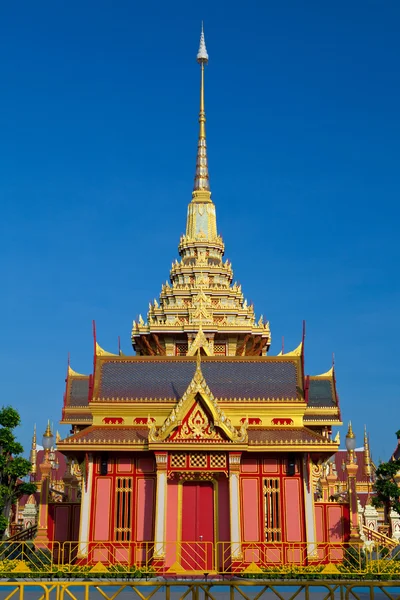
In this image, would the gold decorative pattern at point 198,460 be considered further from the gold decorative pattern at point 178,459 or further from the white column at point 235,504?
the white column at point 235,504

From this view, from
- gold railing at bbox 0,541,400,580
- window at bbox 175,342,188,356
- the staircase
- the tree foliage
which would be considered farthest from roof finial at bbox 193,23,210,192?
gold railing at bbox 0,541,400,580

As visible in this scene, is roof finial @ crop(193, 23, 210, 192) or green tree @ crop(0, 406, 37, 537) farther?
roof finial @ crop(193, 23, 210, 192)

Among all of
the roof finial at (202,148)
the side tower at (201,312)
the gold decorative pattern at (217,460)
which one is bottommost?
the gold decorative pattern at (217,460)

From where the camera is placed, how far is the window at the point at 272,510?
2678cm

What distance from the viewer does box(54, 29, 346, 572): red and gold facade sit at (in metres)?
26.5

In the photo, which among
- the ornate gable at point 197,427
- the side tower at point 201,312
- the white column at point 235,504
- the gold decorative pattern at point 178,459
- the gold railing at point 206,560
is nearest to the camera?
the gold railing at point 206,560

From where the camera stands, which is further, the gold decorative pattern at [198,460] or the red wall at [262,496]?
the gold decorative pattern at [198,460]

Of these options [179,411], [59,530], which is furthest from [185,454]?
[59,530]

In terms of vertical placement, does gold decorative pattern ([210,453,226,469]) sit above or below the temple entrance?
above

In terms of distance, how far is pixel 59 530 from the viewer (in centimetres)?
2955

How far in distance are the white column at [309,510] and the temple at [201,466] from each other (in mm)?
37

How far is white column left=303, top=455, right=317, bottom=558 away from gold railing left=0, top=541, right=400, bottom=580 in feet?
0.19

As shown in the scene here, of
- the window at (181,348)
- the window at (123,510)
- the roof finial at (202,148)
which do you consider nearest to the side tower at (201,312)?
the window at (181,348)

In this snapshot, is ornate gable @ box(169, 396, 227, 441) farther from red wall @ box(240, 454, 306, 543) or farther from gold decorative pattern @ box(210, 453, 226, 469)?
red wall @ box(240, 454, 306, 543)
